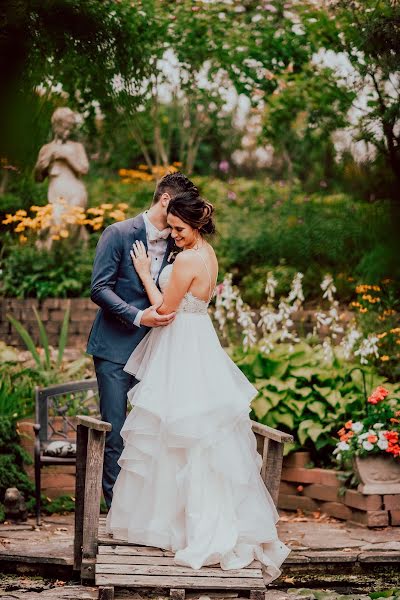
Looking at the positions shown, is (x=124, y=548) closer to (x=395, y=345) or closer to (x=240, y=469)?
(x=240, y=469)

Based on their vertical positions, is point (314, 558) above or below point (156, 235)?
below

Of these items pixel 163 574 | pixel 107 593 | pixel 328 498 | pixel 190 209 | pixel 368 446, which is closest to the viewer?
pixel 107 593

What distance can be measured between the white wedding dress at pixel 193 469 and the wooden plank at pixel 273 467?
0.46 ft

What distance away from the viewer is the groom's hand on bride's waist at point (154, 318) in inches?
155

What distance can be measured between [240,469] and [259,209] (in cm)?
696

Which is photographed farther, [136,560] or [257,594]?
[136,560]

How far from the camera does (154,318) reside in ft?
13.0

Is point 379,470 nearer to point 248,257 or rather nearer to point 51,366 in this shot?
point 51,366

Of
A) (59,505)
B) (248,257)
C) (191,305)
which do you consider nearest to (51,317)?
(248,257)

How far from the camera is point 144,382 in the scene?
3879 millimetres

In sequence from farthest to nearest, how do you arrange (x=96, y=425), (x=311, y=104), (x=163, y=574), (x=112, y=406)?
(x=311, y=104) → (x=112, y=406) → (x=96, y=425) → (x=163, y=574)

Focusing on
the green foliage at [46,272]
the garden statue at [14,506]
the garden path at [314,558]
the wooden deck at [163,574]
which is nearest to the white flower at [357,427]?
the garden path at [314,558]

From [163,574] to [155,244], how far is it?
159 cm

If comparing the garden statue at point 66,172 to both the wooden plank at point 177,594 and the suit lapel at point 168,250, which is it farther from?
the wooden plank at point 177,594
